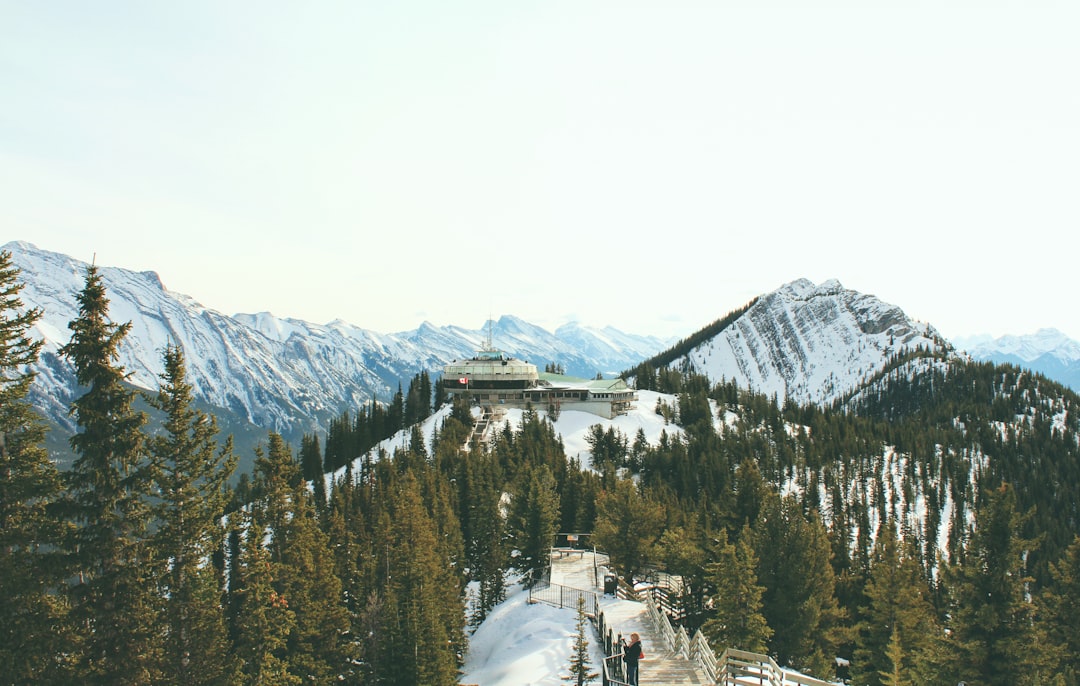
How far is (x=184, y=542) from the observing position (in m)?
26.5

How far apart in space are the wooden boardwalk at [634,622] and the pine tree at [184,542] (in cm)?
1660

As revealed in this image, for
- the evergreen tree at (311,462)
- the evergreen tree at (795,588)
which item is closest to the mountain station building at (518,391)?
the evergreen tree at (311,462)

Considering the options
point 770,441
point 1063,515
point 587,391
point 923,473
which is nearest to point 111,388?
point 587,391

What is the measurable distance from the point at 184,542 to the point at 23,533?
5.19m

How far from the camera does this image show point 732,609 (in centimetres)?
3522

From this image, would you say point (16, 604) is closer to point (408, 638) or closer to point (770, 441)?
point (408, 638)

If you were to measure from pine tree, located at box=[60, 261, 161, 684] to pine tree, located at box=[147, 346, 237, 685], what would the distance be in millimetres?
1680

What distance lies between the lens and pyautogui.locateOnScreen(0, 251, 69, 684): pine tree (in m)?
22.3

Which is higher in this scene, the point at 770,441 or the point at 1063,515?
the point at 770,441

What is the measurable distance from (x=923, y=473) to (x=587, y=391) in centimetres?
8629

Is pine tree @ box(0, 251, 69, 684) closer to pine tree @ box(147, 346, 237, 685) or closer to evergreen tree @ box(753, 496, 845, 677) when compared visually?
pine tree @ box(147, 346, 237, 685)

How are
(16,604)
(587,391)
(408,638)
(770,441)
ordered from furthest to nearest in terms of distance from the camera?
(770,441) < (587,391) < (408,638) < (16,604)

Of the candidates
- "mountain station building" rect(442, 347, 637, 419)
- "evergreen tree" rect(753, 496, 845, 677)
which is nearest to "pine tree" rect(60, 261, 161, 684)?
"evergreen tree" rect(753, 496, 845, 677)

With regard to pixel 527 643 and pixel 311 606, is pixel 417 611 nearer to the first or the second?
pixel 311 606
